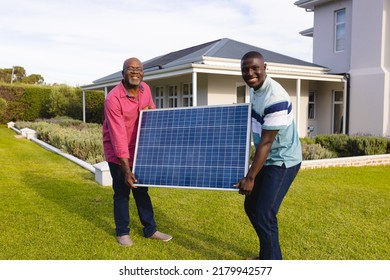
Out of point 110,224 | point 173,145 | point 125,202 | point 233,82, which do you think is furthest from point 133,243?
point 233,82

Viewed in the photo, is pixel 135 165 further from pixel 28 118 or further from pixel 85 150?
pixel 28 118

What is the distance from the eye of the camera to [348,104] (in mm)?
15766

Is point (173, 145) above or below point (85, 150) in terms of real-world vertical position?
above

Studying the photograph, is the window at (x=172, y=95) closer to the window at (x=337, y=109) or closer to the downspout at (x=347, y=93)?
the window at (x=337, y=109)

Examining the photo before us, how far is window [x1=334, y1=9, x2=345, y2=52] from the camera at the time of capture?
54.6 ft

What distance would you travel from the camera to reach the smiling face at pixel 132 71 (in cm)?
394

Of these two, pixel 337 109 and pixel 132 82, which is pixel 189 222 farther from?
pixel 337 109

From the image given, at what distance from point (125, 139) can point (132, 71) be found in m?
0.75

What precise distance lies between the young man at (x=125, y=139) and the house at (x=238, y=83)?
876 centimetres

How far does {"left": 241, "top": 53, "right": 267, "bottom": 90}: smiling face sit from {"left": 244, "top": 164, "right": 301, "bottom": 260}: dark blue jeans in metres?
0.77

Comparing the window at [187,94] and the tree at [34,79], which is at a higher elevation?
the tree at [34,79]

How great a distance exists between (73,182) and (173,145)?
408cm

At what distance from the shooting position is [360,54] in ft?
49.4

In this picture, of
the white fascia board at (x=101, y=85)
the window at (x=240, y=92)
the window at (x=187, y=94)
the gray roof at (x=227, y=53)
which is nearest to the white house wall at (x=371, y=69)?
the gray roof at (x=227, y=53)
